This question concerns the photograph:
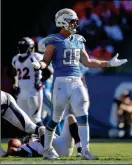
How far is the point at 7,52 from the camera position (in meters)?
16.2

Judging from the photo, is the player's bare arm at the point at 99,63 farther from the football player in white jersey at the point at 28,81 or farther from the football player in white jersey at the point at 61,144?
the football player in white jersey at the point at 28,81

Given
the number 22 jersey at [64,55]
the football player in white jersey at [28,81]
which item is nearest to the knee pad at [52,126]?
the number 22 jersey at [64,55]

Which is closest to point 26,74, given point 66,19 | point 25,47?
point 25,47

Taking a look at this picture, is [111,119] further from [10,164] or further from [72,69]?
[10,164]

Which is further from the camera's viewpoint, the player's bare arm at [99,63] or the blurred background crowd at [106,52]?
the blurred background crowd at [106,52]

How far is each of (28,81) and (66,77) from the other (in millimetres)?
3732

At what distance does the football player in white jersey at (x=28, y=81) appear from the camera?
12.6 metres

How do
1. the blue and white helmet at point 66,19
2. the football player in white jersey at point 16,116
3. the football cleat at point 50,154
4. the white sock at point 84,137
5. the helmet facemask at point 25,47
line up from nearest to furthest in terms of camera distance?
the white sock at point 84,137 < the football cleat at point 50,154 < the blue and white helmet at point 66,19 < the football player in white jersey at point 16,116 < the helmet facemask at point 25,47

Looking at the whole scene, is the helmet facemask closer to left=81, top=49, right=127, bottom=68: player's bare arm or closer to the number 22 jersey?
left=81, top=49, right=127, bottom=68: player's bare arm

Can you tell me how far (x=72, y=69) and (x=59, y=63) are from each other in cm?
17

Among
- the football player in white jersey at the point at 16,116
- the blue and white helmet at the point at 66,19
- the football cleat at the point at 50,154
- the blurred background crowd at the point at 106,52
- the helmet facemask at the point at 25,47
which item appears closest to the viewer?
the football cleat at the point at 50,154

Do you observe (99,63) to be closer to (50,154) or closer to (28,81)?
(50,154)

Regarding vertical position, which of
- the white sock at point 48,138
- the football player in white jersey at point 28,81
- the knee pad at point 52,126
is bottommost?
the white sock at point 48,138

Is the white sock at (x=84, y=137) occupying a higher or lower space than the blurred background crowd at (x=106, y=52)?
lower
